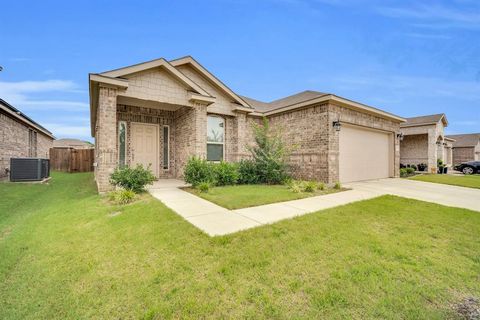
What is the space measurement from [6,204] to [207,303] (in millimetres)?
7577

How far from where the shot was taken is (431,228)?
3.91m

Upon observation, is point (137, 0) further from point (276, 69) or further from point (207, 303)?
point (276, 69)

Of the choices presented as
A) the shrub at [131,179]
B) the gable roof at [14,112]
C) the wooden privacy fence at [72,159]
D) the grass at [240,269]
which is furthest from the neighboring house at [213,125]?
the wooden privacy fence at [72,159]

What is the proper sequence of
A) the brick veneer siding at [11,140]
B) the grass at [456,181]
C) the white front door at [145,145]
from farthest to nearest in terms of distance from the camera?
the brick veneer siding at [11,140] → the grass at [456,181] → the white front door at [145,145]

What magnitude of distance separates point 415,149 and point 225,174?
19.9 meters

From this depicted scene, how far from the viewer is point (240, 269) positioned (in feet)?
8.08

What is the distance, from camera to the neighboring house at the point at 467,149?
26.3 metres

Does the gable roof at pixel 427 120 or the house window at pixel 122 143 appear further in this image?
the gable roof at pixel 427 120

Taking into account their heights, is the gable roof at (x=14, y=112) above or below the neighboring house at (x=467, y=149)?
above

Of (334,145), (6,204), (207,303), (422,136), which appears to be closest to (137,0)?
(6,204)

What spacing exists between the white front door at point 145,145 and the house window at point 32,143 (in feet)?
38.2

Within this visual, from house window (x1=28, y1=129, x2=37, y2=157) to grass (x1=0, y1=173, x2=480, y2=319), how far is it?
15.1 meters

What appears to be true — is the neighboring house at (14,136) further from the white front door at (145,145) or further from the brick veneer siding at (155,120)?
the white front door at (145,145)

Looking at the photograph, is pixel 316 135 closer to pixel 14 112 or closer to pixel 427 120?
pixel 427 120
